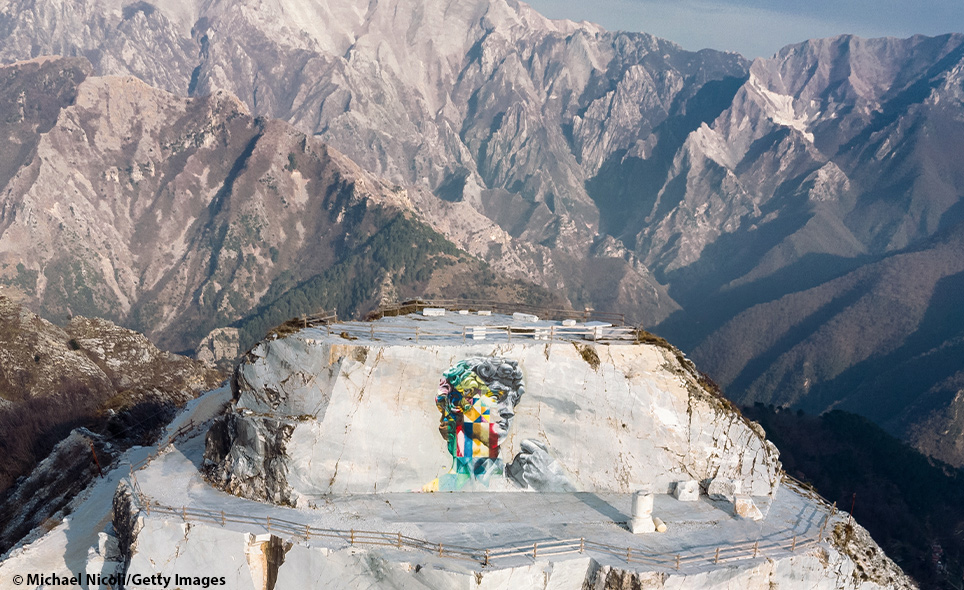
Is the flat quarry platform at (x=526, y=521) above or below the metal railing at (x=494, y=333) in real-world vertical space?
below

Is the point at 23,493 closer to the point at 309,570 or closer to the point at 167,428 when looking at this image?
the point at 167,428

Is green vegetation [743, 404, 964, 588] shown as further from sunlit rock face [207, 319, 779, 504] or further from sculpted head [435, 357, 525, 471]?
sculpted head [435, 357, 525, 471]

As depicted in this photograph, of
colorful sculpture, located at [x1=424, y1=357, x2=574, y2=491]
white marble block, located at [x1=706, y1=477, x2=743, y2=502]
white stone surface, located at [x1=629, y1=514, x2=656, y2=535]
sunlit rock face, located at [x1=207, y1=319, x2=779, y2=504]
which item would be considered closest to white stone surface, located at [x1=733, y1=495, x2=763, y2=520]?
white marble block, located at [x1=706, y1=477, x2=743, y2=502]

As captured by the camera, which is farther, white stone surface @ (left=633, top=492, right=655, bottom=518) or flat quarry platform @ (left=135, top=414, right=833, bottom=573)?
white stone surface @ (left=633, top=492, right=655, bottom=518)

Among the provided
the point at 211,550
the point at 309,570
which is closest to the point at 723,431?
the point at 309,570

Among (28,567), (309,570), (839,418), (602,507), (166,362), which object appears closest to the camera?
(309,570)

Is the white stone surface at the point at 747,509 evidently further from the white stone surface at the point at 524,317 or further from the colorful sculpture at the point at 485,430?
the white stone surface at the point at 524,317

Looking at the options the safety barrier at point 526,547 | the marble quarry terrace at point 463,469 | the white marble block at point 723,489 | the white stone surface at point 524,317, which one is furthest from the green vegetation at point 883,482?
the white stone surface at point 524,317
